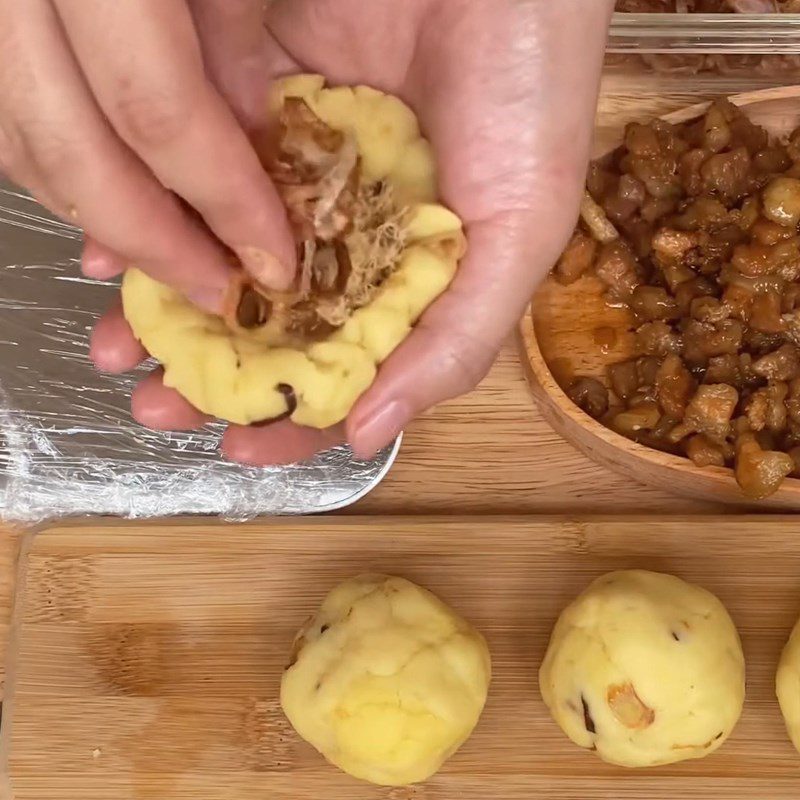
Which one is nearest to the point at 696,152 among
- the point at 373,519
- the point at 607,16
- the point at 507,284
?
the point at 607,16

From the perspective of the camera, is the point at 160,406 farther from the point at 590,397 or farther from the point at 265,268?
the point at 590,397

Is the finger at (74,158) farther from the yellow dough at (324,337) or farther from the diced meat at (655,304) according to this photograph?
the diced meat at (655,304)

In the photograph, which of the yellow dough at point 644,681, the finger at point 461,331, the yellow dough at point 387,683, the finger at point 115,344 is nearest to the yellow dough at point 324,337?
the finger at point 461,331

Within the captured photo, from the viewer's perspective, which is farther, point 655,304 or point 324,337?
point 655,304

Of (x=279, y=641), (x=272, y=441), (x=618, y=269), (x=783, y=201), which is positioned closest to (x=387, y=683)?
(x=279, y=641)

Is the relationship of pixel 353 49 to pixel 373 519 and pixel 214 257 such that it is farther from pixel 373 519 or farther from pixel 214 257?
pixel 373 519

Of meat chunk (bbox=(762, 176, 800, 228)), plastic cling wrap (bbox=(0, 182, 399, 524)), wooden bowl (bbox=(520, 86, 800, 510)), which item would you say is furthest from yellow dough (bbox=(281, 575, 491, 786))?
meat chunk (bbox=(762, 176, 800, 228))

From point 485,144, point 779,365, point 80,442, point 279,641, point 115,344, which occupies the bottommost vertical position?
point 279,641
